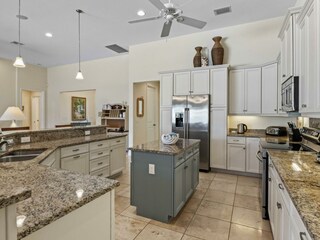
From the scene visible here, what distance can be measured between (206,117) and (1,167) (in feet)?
12.1

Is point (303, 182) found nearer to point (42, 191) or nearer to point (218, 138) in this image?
point (42, 191)

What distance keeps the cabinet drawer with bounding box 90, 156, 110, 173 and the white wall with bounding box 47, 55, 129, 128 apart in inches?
136

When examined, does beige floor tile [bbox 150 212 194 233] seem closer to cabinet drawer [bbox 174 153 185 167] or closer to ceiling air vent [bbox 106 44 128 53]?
cabinet drawer [bbox 174 153 185 167]

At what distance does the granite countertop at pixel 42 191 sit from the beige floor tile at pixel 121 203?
4.83ft

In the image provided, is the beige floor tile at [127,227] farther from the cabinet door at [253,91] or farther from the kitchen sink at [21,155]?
the cabinet door at [253,91]

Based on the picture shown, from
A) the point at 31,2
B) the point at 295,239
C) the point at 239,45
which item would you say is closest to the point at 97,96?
the point at 31,2

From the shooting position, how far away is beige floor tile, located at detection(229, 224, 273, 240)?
217 cm

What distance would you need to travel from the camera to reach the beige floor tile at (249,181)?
12.3ft

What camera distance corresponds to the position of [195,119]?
179 inches

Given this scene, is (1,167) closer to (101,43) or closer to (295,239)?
(295,239)

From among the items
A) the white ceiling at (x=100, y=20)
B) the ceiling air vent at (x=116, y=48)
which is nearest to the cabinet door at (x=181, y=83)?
the white ceiling at (x=100, y=20)

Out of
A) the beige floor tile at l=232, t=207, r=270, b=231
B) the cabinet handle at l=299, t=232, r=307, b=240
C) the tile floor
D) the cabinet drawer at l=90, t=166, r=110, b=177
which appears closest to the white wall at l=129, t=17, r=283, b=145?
the cabinet drawer at l=90, t=166, r=110, b=177

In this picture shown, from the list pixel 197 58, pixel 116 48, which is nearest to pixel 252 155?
pixel 197 58

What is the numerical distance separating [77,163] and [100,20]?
311 cm
